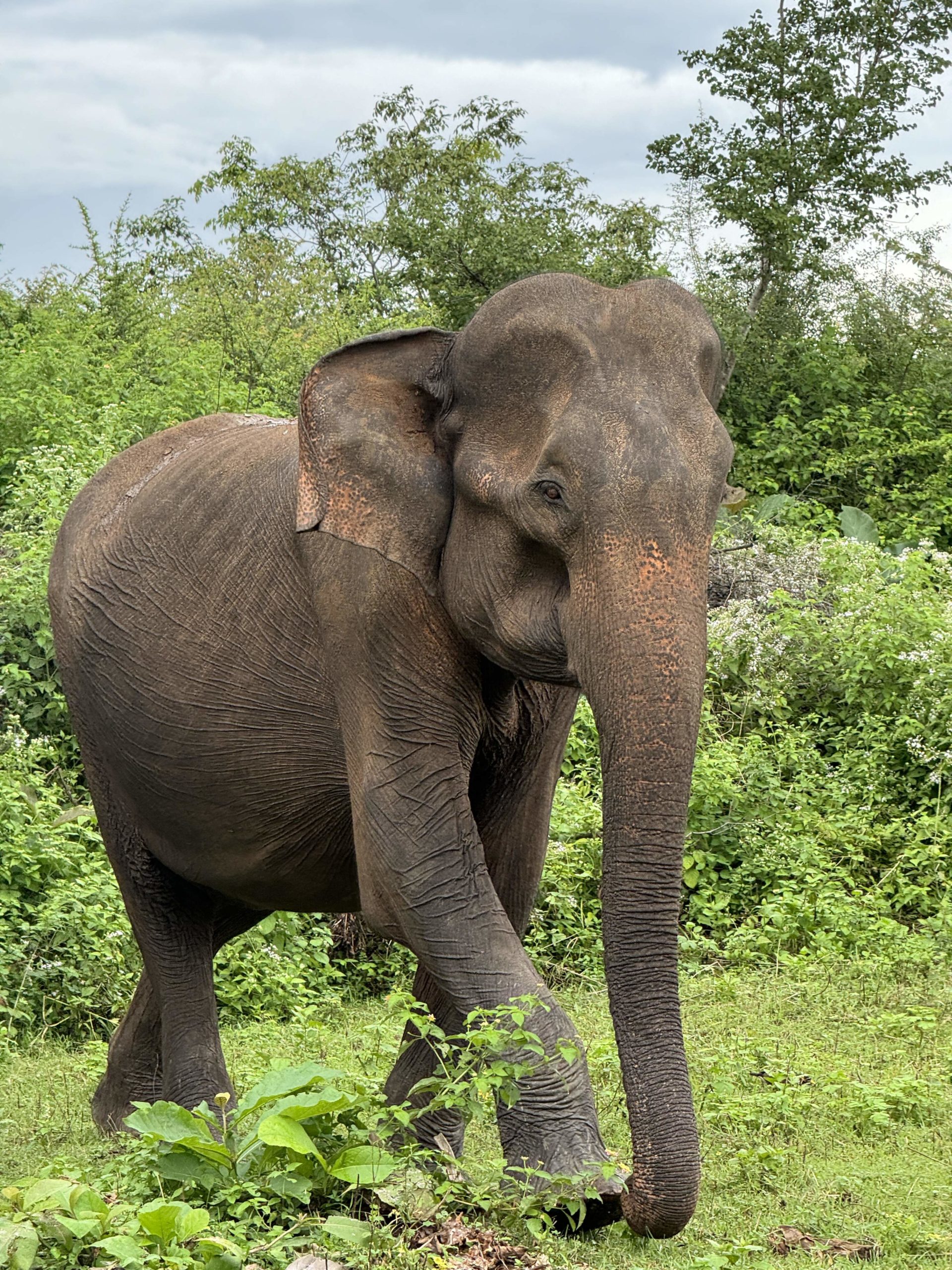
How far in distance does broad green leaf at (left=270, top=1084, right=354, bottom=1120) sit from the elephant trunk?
0.61m

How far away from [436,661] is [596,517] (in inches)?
25.9

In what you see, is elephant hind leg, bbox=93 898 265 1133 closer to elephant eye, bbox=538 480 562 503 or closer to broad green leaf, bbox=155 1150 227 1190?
broad green leaf, bbox=155 1150 227 1190

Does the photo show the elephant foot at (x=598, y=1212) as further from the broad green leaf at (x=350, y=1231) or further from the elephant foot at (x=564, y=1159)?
the broad green leaf at (x=350, y=1231)

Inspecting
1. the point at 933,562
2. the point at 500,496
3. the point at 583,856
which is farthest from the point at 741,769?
the point at 500,496

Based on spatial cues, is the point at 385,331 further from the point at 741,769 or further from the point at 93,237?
the point at 93,237

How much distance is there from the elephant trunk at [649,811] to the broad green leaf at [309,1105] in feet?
2.00

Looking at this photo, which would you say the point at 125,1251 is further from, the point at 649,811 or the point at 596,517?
the point at 596,517

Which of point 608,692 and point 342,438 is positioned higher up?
point 342,438

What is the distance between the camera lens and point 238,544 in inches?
180

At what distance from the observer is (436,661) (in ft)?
12.8

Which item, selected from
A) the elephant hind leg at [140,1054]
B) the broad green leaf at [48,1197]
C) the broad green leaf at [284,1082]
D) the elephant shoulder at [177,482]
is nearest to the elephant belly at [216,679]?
the elephant shoulder at [177,482]

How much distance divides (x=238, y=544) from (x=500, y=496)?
3.66 feet

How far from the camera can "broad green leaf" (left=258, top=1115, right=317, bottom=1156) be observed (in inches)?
136

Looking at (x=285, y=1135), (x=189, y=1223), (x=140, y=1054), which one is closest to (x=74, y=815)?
(x=140, y=1054)
